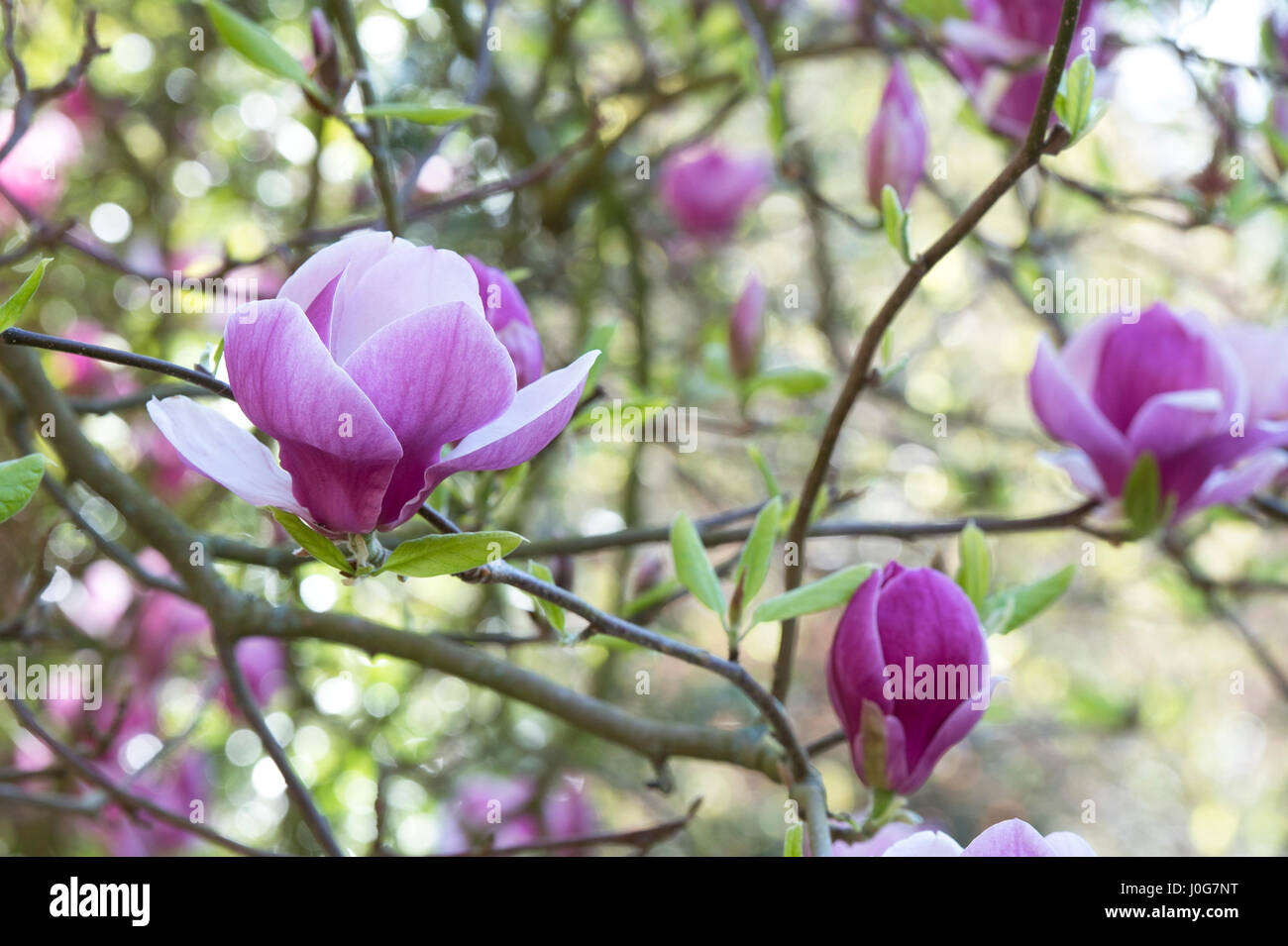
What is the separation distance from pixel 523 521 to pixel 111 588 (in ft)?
1.48

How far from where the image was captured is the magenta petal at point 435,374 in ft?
1.20

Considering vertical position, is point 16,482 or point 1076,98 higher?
point 1076,98

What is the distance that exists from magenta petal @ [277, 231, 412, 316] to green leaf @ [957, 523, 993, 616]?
1.07 feet

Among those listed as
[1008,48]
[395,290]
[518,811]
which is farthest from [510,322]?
[518,811]

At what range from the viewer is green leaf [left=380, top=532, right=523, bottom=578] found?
377 mm

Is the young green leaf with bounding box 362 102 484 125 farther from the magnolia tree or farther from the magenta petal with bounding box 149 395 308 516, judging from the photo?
the magenta petal with bounding box 149 395 308 516

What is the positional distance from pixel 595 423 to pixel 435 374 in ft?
0.96

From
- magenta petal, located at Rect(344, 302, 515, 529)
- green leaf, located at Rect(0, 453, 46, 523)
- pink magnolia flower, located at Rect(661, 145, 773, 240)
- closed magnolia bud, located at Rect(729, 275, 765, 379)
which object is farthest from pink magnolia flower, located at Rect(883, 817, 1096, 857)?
pink magnolia flower, located at Rect(661, 145, 773, 240)

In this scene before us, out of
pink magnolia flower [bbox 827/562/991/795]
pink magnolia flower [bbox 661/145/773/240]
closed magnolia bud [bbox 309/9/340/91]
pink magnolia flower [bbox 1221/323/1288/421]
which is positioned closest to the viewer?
pink magnolia flower [bbox 827/562/991/795]

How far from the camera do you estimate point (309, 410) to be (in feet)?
1.20

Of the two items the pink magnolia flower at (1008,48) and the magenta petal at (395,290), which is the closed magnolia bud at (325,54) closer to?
the magenta petal at (395,290)

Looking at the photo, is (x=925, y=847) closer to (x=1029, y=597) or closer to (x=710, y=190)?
(x=1029, y=597)

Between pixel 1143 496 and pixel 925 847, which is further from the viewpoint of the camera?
pixel 1143 496
